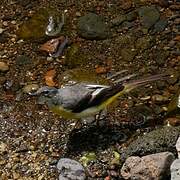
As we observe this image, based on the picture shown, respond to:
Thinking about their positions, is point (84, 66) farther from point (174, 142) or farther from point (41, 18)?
point (174, 142)

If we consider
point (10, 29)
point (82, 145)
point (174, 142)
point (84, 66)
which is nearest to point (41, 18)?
point (10, 29)

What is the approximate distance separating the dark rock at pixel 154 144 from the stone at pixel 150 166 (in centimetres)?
21

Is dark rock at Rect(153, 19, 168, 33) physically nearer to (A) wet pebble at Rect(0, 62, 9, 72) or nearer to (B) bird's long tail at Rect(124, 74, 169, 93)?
(B) bird's long tail at Rect(124, 74, 169, 93)

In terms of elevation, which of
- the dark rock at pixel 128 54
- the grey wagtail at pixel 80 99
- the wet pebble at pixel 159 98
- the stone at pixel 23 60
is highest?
the grey wagtail at pixel 80 99

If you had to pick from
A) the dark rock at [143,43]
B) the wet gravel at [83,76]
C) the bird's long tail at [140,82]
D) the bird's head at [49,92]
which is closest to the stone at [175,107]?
the wet gravel at [83,76]

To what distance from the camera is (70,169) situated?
6.39 metres

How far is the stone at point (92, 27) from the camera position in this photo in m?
8.14

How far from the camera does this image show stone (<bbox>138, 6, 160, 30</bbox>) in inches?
326

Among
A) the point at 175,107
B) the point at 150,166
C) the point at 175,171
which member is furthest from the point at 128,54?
the point at 175,171

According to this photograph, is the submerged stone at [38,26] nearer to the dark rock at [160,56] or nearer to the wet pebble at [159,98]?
the dark rock at [160,56]

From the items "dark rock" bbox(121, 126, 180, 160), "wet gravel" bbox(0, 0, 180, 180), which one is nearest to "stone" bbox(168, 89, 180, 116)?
"wet gravel" bbox(0, 0, 180, 180)

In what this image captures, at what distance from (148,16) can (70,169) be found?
293cm

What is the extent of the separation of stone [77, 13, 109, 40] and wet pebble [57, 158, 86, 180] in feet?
7.24

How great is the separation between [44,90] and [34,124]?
56cm
